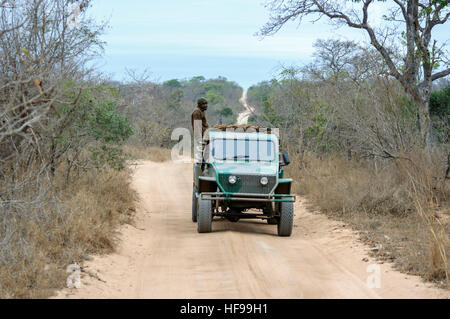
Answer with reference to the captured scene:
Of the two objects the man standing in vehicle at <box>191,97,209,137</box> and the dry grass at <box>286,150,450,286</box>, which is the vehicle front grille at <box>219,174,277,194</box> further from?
the man standing in vehicle at <box>191,97,209,137</box>

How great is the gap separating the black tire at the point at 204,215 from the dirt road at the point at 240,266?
18 cm

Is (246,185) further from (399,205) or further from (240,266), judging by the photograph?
(399,205)

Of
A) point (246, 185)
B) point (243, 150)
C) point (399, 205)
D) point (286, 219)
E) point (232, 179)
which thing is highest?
point (243, 150)

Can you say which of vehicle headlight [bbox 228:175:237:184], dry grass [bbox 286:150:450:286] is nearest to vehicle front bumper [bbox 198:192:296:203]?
vehicle headlight [bbox 228:175:237:184]

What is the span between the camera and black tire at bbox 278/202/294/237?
9.78 meters

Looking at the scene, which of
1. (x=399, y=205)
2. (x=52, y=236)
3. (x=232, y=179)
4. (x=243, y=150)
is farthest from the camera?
(x=399, y=205)

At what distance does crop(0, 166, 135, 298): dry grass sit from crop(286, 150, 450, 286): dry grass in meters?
4.10

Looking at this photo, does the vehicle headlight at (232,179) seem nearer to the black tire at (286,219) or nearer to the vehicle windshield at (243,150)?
the vehicle windshield at (243,150)

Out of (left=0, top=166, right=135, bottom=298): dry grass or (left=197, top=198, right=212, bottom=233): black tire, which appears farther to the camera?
(left=197, top=198, right=212, bottom=233): black tire

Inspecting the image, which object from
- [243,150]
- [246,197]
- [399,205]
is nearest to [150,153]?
[243,150]

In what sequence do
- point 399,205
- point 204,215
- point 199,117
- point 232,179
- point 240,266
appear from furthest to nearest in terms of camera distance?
point 199,117 < point 399,205 < point 232,179 < point 204,215 < point 240,266

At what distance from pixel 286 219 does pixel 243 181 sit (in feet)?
3.15

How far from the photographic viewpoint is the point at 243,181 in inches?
389

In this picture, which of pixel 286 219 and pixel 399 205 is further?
pixel 399 205
